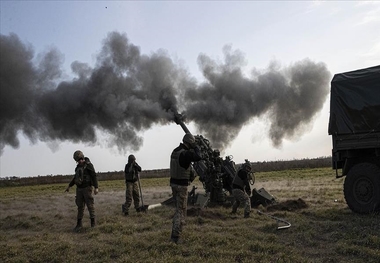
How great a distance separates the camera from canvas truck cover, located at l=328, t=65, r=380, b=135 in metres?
10.4

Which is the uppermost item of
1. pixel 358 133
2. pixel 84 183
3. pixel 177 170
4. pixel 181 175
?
pixel 358 133

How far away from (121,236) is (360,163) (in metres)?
6.23

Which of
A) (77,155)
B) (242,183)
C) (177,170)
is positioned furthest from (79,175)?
(242,183)

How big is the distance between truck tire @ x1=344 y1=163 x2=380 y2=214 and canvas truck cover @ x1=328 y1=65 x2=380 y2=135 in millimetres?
976

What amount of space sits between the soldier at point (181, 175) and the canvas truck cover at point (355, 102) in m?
4.60

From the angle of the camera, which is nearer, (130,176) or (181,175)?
(181,175)

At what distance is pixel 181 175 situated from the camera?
27.7ft

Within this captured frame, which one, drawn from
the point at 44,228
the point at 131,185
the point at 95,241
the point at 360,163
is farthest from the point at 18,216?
the point at 360,163

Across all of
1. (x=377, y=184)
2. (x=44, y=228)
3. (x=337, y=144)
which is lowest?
(x=44, y=228)

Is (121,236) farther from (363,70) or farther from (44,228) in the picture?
(363,70)

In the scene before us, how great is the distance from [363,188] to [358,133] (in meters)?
1.38

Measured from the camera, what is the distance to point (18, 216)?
13672 mm

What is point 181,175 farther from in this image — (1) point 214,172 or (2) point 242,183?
(1) point 214,172

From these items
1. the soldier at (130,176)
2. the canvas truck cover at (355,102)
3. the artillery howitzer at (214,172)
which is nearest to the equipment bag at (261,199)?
the artillery howitzer at (214,172)
